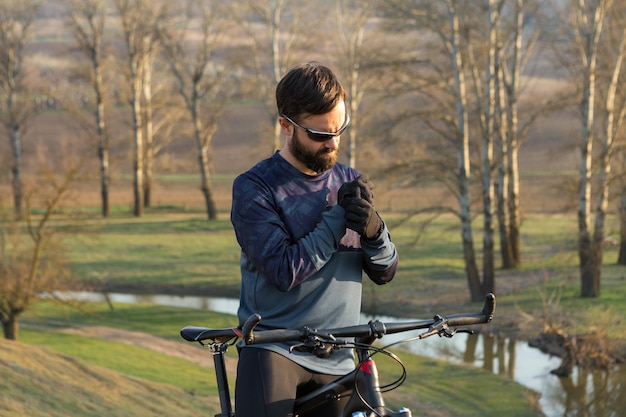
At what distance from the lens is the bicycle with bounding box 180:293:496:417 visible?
10.2 ft

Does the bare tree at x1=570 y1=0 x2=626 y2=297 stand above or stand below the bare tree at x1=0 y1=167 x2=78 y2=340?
above

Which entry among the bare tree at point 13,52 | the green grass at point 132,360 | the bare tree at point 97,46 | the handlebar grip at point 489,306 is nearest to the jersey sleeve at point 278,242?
the handlebar grip at point 489,306

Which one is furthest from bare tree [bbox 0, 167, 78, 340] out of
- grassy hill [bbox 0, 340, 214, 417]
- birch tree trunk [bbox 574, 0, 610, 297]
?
birch tree trunk [bbox 574, 0, 610, 297]

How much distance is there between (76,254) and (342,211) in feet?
122

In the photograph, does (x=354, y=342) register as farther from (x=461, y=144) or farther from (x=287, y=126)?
(x=461, y=144)

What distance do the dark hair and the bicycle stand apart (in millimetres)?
726

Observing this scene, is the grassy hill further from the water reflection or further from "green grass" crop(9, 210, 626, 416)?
the water reflection

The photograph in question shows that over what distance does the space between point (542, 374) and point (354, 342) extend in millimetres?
17122

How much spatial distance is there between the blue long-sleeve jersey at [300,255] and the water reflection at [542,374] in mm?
14197

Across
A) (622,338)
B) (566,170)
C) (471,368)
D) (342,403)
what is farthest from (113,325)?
(566,170)

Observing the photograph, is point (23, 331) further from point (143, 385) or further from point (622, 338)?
point (622, 338)

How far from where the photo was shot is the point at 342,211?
3262 millimetres

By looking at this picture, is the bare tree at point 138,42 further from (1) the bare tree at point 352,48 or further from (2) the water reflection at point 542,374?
(2) the water reflection at point 542,374

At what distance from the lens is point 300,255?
10.6ft
